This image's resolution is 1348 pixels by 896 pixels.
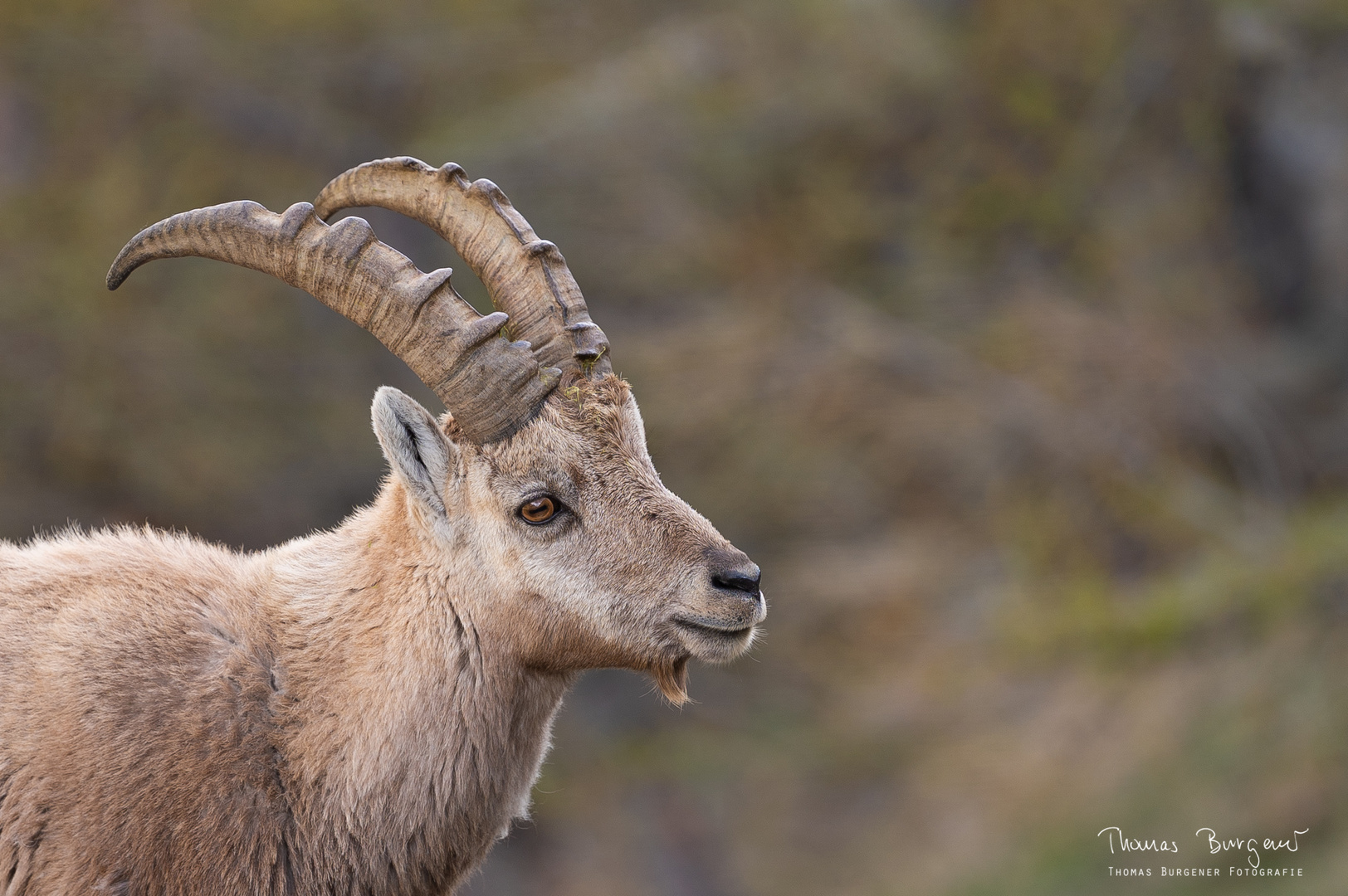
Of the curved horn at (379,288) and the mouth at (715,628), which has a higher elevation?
the curved horn at (379,288)

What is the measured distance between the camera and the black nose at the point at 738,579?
164 inches

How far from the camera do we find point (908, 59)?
50.1 feet

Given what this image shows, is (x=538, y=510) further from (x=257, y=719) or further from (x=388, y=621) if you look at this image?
(x=257, y=719)

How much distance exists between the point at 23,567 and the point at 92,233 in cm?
999

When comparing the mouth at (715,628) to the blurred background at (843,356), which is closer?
the mouth at (715,628)

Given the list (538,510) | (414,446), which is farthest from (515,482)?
(414,446)

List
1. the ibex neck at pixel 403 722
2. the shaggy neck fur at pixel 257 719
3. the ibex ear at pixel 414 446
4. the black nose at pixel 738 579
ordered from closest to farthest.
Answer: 1. the shaggy neck fur at pixel 257 719
2. the ibex neck at pixel 403 722
3. the black nose at pixel 738 579
4. the ibex ear at pixel 414 446

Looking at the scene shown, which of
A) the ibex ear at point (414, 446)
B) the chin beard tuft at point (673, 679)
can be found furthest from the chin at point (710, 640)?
the ibex ear at point (414, 446)

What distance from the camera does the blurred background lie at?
12703 millimetres

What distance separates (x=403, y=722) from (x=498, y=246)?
1830mm

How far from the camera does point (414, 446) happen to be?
14.4ft

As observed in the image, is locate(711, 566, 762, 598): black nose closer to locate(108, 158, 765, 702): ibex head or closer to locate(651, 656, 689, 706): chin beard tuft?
locate(108, 158, 765, 702): ibex head

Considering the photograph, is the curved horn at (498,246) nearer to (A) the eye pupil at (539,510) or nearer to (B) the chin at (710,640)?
(A) the eye pupil at (539,510)

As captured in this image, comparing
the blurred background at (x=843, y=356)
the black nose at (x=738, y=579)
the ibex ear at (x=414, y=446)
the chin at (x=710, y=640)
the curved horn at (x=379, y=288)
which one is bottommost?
the chin at (x=710, y=640)
